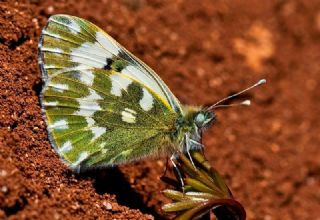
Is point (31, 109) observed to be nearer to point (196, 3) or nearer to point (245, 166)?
point (245, 166)

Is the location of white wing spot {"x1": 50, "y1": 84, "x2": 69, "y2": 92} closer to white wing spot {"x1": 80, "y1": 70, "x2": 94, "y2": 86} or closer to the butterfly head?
white wing spot {"x1": 80, "y1": 70, "x2": 94, "y2": 86}

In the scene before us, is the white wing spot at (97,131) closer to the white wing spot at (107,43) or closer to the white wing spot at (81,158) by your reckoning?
the white wing spot at (81,158)

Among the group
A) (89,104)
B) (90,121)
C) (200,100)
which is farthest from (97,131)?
(200,100)

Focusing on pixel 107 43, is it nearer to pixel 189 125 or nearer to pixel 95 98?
pixel 95 98

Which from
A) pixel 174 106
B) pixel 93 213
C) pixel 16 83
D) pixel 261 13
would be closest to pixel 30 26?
pixel 16 83

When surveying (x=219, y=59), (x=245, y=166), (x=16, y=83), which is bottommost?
(x=245, y=166)

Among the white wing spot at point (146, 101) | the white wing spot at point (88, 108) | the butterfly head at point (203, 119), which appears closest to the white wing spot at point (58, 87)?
the white wing spot at point (88, 108)

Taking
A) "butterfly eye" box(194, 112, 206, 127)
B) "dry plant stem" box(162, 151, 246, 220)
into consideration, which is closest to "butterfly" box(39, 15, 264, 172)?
"butterfly eye" box(194, 112, 206, 127)
